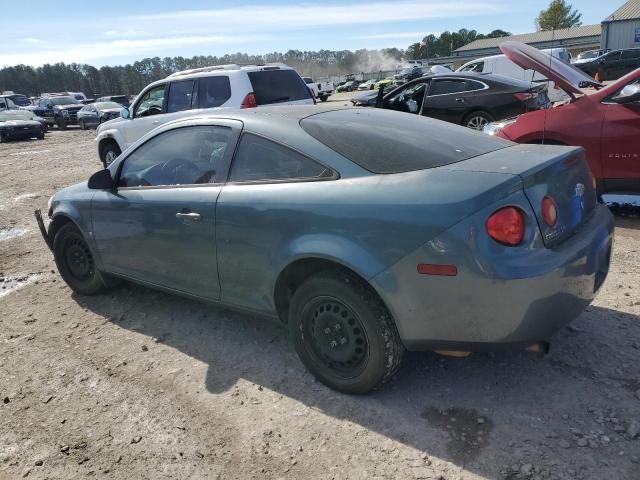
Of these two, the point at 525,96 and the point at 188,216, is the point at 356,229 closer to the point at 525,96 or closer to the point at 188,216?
the point at 188,216

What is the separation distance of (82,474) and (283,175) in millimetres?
1860

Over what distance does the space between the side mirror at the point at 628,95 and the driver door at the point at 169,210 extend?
4.10m

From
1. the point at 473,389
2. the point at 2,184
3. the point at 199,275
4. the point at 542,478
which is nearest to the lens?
the point at 542,478

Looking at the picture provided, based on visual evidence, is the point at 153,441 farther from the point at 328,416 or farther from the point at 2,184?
the point at 2,184

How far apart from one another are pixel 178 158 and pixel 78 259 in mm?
1610

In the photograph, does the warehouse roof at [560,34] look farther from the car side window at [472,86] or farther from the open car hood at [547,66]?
the open car hood at [547,66]

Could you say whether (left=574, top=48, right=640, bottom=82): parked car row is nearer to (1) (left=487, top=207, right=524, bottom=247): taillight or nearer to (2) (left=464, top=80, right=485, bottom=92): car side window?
(2) (left=464, top=80, right=485, bottom=92): car side window

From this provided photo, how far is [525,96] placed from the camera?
9906 millimetres

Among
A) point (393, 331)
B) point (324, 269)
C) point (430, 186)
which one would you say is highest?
point (430, 186)

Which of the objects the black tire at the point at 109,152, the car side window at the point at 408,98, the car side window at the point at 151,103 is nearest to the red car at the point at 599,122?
the car side window at the point at 408,98

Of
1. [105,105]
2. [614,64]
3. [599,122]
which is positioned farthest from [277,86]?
[614,64]

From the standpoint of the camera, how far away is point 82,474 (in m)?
2.60

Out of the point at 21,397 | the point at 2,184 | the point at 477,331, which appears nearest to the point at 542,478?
the point at 477,331

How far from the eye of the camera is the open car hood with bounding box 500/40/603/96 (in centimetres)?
550
